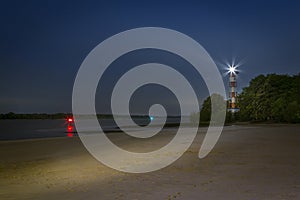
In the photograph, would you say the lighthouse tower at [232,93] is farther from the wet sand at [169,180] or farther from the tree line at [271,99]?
the wet sand at [169,180]

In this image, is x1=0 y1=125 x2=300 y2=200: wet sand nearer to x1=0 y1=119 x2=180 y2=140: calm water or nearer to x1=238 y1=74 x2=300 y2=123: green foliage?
x1=0 y1=119 x2=180 y2=140: calm water

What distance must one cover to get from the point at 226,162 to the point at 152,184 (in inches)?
175

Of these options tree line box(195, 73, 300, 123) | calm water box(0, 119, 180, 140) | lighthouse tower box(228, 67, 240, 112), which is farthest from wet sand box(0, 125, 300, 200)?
lighthouse tower box(228, 67, 240, 112)

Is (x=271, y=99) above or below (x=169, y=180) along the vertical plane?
above

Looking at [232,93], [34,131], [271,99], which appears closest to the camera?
[34,131]

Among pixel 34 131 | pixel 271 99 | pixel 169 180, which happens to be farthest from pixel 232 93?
pixel 169 180

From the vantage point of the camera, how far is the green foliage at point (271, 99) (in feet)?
179

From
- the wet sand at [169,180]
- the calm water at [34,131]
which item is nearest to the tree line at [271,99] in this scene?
the calm water at [34,131]

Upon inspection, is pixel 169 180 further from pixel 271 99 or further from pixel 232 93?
pixel 232 93

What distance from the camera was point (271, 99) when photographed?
59.8 metres

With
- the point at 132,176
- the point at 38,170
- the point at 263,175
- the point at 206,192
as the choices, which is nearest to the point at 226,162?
the point at 263,175

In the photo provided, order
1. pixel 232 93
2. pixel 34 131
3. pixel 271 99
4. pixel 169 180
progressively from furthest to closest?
pixel 232 93, pixel 271 99, pixel 34 131, pixel 169 180

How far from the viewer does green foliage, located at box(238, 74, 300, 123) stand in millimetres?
54688

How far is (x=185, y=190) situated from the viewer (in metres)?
7.80
